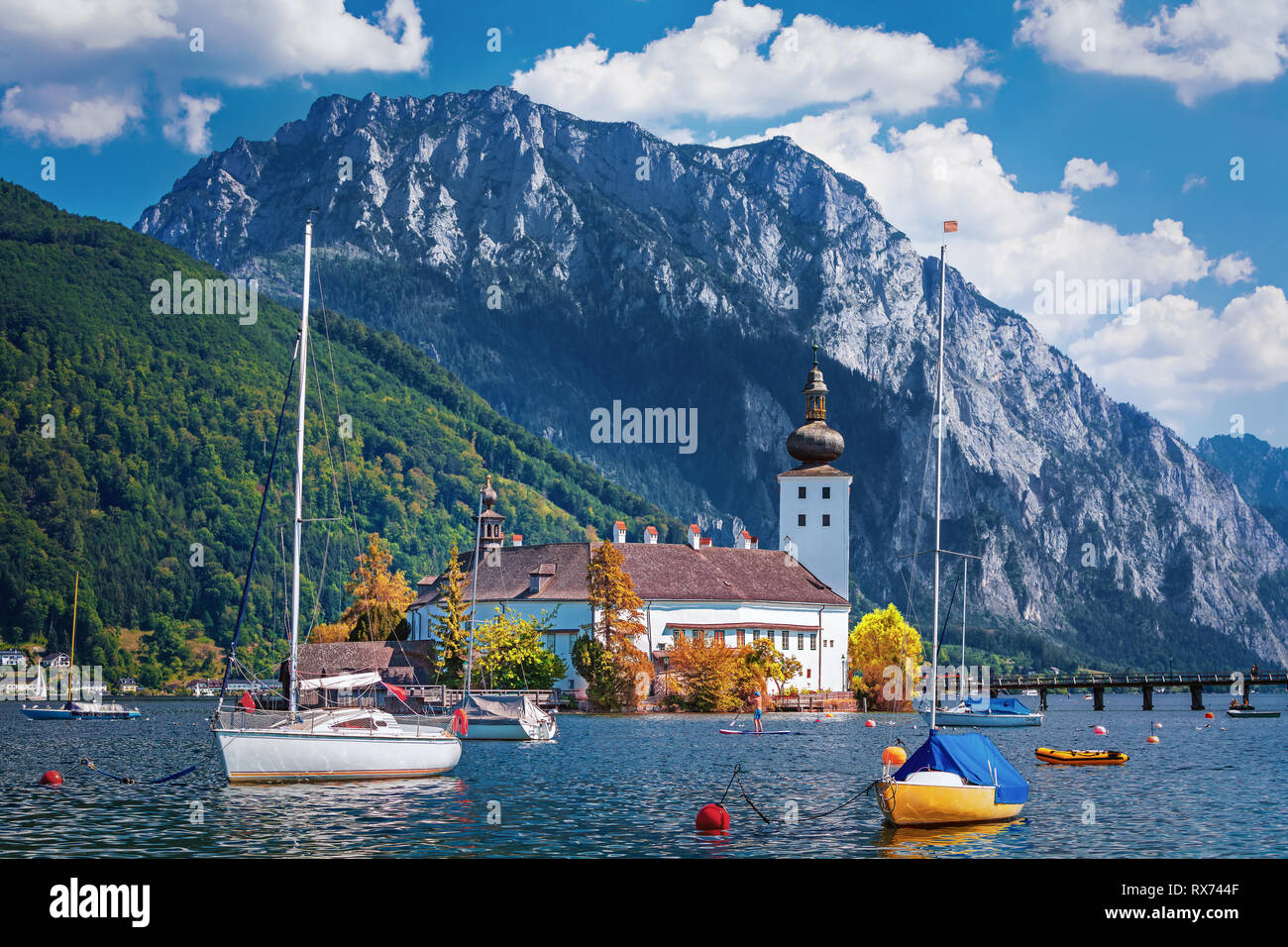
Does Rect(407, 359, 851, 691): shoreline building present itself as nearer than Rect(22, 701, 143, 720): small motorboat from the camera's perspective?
No

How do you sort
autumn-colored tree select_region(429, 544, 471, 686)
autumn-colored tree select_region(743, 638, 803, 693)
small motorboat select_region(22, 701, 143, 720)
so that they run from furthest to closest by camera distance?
autumn-colored tree select_region(743, 638, 803, 693) < autumn-colored tree select_region(429, 544, 471, 686) < small motorboat select_region(22, 701, 143, 720)

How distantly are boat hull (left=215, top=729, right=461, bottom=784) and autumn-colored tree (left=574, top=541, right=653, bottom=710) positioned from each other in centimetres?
6238

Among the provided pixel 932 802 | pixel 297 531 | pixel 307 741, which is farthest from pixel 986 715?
pixel 932 802

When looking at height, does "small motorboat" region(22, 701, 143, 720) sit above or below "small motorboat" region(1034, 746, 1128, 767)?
below

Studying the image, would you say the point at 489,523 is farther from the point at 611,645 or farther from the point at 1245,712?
the point at 1245,712

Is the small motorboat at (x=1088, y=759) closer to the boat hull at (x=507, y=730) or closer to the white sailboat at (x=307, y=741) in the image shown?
the boat hull at (x=507, y=730)

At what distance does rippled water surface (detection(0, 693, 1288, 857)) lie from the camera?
110 feet

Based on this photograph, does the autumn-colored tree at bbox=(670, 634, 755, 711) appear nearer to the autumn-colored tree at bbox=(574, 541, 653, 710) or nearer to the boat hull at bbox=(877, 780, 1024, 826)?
the autumn-colored tree at bbox=(574, 541, 653, 710)

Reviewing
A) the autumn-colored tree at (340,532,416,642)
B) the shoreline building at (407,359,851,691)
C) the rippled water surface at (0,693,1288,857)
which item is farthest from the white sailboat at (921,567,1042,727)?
the autumn-colored tree at (340,532,416,642)

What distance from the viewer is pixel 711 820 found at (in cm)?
3578

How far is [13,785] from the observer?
1956 inches
